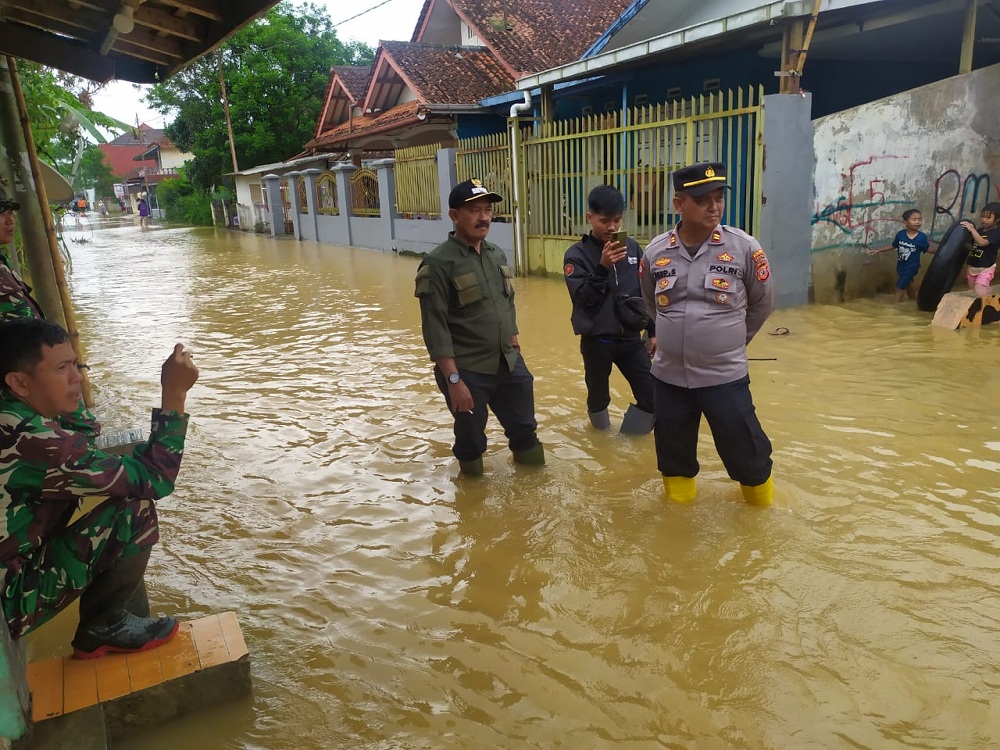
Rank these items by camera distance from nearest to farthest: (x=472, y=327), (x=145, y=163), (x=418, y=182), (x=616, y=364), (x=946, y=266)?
(x=472, y=327) → (x=616, y=364) → (x=946, y=266) → (x=418, y=182) → (x=145, y=163)

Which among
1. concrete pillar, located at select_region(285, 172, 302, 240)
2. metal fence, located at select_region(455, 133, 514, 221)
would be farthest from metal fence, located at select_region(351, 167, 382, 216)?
metal fence, located at select_region(455, 133, 514, 221)

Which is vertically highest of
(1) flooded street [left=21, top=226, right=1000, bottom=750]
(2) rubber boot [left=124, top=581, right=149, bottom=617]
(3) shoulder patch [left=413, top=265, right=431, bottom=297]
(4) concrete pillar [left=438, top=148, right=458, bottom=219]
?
(4) concrete pillar [left=438, top=148, right=458, bottom=219]

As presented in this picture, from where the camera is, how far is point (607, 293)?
14.1ft

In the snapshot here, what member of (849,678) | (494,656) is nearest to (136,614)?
(494,656)

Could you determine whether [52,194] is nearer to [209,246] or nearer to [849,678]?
[849,678]

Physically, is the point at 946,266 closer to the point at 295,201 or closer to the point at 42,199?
the point at 42,199

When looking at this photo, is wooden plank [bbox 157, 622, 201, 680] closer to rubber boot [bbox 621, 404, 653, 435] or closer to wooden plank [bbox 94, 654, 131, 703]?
wooden plank [bbox 94, 654, 131, 703]

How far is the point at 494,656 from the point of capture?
2.64m

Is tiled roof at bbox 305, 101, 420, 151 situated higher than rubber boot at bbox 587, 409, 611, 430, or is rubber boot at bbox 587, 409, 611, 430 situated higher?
tiled roof at bbox 305, 101, 420, 151

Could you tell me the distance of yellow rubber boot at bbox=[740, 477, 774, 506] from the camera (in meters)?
3.56

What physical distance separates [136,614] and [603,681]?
5.36 ft

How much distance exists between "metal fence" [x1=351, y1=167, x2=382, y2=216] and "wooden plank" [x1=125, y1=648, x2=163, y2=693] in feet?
57.2

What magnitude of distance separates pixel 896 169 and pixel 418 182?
10.4m

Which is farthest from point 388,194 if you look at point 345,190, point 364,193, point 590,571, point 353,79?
point 590,571
